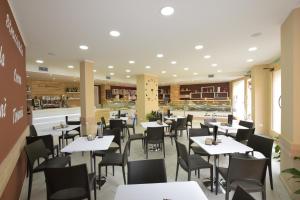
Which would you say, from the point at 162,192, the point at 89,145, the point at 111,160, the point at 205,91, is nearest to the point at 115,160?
the point at 111,160

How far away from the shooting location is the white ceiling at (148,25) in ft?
8.29

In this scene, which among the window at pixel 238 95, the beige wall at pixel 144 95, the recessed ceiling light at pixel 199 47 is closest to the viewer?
the recessed ceiling light at pixel 199 47

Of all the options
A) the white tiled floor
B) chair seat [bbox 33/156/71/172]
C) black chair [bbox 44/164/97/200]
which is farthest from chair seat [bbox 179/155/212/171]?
chair seat [bbox 33/156/71/172]

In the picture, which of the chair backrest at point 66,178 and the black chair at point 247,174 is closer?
the chair backrest at point 66,178

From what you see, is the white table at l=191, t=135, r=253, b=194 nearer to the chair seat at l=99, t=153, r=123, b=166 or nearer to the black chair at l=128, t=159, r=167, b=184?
the black chair at l=128, t=159, r=167, b=184

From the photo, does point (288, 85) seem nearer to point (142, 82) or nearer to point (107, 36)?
point (107, 36)

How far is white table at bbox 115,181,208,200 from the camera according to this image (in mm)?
1466

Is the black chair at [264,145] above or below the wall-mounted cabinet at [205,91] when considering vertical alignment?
below

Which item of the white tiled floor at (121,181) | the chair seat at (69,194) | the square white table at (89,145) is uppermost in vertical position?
the square white table at (89,145)

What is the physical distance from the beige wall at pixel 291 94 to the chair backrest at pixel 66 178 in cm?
292

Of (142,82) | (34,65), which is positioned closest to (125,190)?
(34,65)

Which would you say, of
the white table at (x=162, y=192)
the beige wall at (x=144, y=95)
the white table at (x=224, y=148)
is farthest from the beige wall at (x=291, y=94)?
the beige wall at (x=144, y=95)

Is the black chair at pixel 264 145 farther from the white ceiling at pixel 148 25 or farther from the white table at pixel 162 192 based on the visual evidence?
the white ceiling at pixel 148 25

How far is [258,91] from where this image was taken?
7.04 meters
